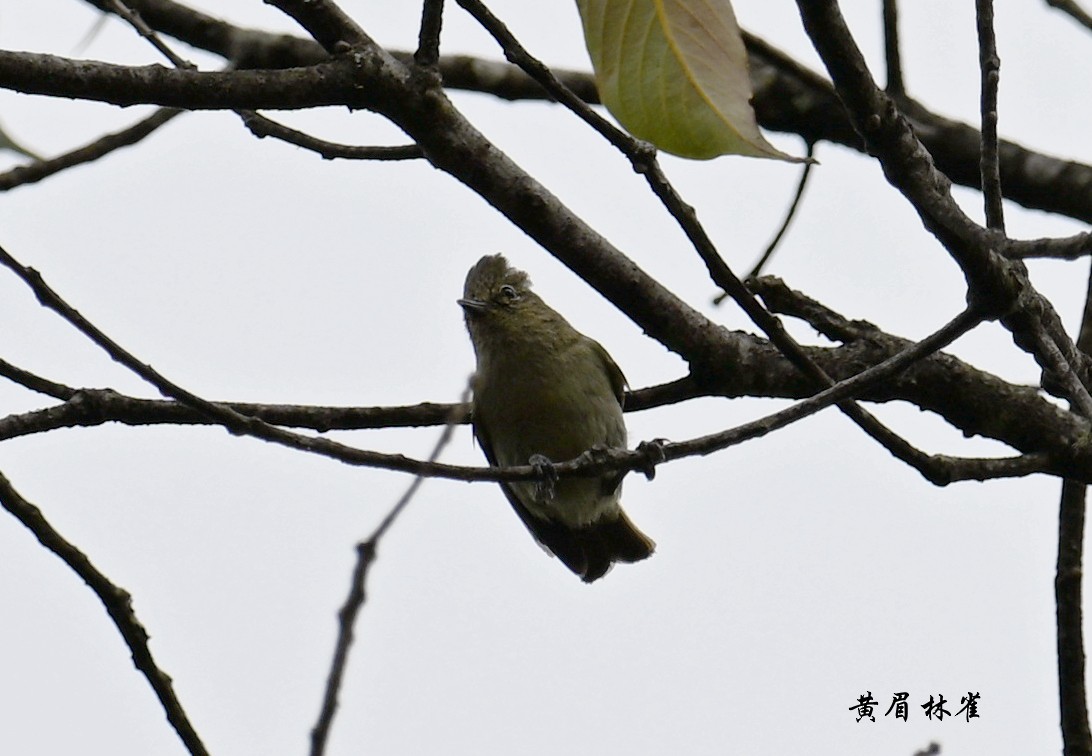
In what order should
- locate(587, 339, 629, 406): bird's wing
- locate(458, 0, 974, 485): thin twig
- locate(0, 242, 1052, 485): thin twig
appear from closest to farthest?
1. locate(0, 242, 1052, 485): thin twig
2. locate(458, 0, 974, 485): thin twig
3. locate(587, 339, 629, 406): bird's wing

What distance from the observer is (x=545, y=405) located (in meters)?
5.56

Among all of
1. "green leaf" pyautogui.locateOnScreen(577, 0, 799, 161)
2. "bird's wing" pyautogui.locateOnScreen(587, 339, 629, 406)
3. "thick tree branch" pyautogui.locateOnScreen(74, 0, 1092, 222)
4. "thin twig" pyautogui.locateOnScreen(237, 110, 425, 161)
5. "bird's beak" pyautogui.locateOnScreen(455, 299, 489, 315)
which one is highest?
"thick tree branch" pyautogui.locateOnScreen(74, 0, 1092, 222)

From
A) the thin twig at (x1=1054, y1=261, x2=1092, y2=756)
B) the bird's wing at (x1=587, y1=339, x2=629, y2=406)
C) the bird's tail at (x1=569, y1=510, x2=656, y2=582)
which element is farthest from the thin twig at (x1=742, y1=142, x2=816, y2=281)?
the bird's tail at (x1=569, y1=510, x2=656, y2=582)

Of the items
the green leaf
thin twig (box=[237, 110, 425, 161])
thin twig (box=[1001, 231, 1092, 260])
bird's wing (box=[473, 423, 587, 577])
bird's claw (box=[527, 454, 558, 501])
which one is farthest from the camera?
bird's wing (box=[473, 423, 587, 577])

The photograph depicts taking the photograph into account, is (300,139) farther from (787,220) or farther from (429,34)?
(787,220)

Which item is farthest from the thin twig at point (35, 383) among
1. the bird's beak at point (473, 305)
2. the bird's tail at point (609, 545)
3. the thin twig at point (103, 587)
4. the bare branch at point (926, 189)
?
the bird's tail at point (609, 545)

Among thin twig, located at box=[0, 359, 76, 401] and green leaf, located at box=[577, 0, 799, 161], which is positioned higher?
thin twig, located at box=[0, 359, 76, 401]

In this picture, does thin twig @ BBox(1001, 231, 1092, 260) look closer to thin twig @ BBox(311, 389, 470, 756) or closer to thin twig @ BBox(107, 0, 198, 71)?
thin twig @ BBox(311, 389, 470, 756)

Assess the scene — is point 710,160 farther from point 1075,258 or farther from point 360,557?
point 360,557

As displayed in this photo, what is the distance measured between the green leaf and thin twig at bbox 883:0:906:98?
295cm

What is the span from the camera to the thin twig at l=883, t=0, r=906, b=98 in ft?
14.1

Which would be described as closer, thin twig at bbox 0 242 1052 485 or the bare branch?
the bare branch

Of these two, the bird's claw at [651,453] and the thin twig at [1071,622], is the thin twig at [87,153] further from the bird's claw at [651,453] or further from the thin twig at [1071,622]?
the thin twig at [1071,622]

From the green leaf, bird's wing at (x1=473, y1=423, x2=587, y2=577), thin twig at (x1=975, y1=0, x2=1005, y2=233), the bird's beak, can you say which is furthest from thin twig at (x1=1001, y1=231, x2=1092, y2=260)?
bird's wing at (x1=473, y1=423, x2=587, y2=577)
